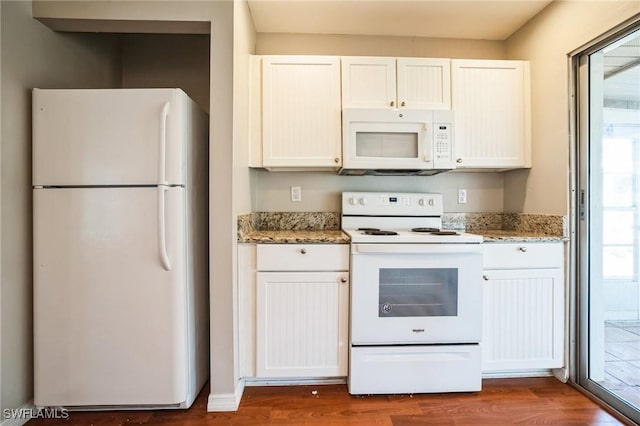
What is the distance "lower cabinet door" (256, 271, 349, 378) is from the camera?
1.81 meters

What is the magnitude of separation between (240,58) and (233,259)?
110 centimetres

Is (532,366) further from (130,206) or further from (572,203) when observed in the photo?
(130,206)

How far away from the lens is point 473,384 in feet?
5.97

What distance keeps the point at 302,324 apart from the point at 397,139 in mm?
1256

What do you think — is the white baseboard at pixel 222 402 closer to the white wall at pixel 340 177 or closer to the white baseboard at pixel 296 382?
the white baseboard at pixel 296 382

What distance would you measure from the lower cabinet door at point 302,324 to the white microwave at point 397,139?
75 centimetres

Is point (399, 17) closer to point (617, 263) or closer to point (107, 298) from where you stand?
point (617, 263)

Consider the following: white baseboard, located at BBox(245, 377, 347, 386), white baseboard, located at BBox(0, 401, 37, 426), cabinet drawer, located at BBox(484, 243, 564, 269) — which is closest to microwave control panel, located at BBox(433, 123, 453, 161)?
cabinet drawer, located at BBox(484, 243, 564, 269)

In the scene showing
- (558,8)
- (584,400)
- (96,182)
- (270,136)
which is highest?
(558,8)

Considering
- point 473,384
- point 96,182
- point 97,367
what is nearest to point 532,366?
point 473,384

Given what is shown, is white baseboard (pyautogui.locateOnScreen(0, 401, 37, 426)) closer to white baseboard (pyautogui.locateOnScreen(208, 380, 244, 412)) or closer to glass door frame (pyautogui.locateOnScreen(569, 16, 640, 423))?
white baseboard (pyautogui.locateOnScreen(208, 380, 244, 412))

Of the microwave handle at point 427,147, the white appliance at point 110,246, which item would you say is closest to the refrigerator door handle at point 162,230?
the white appliance at point 110,246

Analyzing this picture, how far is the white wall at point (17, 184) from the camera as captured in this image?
1473 mm

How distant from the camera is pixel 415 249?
5.85ft
